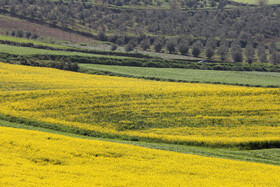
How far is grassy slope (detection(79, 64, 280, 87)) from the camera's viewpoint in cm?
8262

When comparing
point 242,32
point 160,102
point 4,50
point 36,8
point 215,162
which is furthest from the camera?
point 242,32

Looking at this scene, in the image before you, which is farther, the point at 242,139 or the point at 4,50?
the point at 4,50

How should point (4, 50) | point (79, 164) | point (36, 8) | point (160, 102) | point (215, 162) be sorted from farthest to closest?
1. point (36, 8)
2. point (4, 50)
3. point (160, 102)
4. point (215, 162)
5. point (79, 164)

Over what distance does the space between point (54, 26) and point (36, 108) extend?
4570 inches

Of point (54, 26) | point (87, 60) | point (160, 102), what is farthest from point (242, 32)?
point (160, 102)

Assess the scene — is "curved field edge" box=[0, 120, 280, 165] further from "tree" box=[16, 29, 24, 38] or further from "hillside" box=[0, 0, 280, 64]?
"tree" box=[16, 29, 24, 38]

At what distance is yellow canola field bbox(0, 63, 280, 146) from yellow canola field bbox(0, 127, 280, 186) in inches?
429

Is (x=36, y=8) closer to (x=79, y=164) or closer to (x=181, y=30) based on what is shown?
(x=181, y=30)

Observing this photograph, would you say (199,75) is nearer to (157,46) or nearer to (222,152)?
(222,152)

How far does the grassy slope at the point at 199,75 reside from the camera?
8262 cm

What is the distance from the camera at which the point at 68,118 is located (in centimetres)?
5094

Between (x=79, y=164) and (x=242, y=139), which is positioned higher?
(x=79, y=164)

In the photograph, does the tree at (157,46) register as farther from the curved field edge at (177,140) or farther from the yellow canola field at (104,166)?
the yellow canola field at (104,166)

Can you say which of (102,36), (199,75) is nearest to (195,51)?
(102,36)
